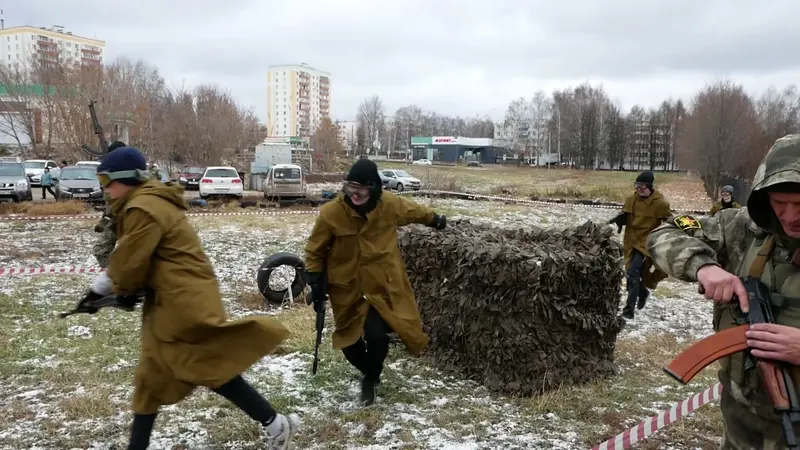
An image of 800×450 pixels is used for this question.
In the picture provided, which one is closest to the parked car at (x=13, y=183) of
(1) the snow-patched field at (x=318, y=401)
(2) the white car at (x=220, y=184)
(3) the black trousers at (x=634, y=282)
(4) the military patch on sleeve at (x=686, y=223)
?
(2) the white car at (x=220, y=184)

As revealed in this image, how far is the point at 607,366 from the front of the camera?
5121 mm

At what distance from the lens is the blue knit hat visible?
3.04 m

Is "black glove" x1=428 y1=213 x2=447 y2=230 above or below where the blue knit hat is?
below

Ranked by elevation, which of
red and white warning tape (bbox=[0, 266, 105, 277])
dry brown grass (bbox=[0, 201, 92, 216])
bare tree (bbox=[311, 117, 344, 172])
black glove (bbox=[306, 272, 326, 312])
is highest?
bare tree (bbox=[311, 117, 344, 172])

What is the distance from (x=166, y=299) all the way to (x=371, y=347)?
5.89ft

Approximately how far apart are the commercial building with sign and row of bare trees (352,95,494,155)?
610 centimetres

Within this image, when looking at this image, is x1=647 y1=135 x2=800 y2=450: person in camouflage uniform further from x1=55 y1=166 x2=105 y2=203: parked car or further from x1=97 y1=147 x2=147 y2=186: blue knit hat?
x1=55 y1=166 x2=105 y2=203: parked car

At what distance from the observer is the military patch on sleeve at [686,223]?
209cm

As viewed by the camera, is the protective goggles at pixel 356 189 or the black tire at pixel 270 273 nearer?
the protective goggles at pixel 356 189

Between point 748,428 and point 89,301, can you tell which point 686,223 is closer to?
point 748,428

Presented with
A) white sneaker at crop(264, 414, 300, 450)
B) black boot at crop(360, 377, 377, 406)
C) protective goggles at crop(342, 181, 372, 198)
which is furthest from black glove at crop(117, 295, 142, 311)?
black boot at crop(360, 377, 377, 406)

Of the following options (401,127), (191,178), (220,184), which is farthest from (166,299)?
(401,127)

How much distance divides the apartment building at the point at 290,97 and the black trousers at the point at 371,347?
126 metres

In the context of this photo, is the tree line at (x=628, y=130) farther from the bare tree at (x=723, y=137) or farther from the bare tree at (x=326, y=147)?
the bare tree at (x=326, y=147)
